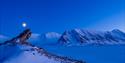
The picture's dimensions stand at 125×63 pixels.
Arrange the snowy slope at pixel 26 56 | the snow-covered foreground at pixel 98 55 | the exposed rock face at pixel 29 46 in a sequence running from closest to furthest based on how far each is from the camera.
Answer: the snowy slope at pixel 26 56 → the exposed rock face at pixel 29 46 → the snow-covered foreground at pixel 98 55

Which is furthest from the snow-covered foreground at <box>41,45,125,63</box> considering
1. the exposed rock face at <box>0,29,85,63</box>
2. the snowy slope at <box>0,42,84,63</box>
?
the snowy slope at <box>0,42,84,63</box>

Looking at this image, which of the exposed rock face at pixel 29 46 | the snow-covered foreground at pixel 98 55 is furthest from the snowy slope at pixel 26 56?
the snow-covered foreground at pixel 98 55

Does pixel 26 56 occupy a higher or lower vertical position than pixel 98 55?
lower

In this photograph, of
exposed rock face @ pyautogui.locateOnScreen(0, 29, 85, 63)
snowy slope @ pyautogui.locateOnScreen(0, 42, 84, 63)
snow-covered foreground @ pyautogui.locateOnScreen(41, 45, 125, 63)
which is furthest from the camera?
snow-covered foreground @ pyautogui.locateOnScreen(41, 45, 125, 63)

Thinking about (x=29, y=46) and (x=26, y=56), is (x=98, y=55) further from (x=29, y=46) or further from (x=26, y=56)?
(x=26, y=56)

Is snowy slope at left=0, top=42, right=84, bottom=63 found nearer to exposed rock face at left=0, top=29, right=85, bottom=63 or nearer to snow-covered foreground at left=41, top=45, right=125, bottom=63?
exposed rock face at left=0, top=29, right=85, bottom=63

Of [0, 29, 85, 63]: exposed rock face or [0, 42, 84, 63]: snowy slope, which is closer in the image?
[0, 42, 84, 63]: snowy slope

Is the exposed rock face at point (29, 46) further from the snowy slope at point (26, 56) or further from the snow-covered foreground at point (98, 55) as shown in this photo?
the snow-covered foreground at point (98, 55)

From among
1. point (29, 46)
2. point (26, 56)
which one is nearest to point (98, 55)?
point (29, 46)

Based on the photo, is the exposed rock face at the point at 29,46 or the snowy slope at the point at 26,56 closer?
the snowy slope at the point at 26,56

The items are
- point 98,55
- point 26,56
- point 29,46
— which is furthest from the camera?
point 98,55

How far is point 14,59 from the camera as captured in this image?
22.1 metres

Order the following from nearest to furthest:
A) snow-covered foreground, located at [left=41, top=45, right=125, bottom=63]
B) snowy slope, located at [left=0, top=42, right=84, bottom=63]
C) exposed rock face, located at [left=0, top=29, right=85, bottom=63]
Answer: snowy slope, located at [left=0, top=42, right=84, bottom=63] → exposed rock face, located at [left=0, top=29, right=85, bottom=63] → snow-covered foreground, located at [left=41, top=45, right=125, bottom=63]

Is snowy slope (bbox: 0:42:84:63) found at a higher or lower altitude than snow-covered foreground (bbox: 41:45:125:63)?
lower
